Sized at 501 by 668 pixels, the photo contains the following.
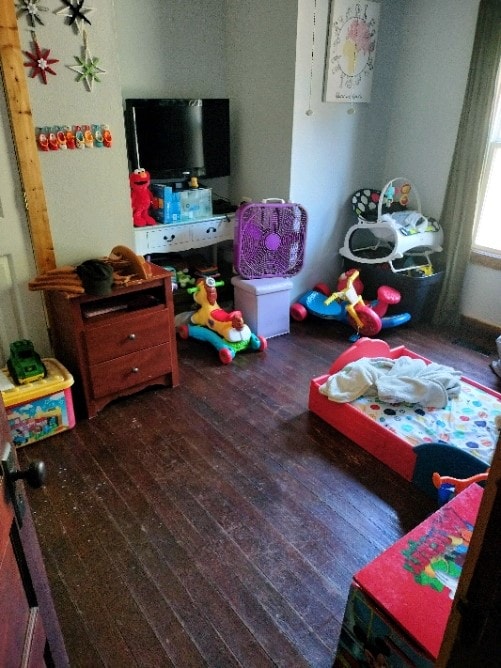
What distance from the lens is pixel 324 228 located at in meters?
3.67

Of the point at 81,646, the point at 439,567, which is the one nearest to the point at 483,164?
the point at 439,567

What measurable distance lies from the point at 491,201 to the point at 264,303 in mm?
1740

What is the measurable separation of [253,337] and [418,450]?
141cm

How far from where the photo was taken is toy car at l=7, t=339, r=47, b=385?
219cm

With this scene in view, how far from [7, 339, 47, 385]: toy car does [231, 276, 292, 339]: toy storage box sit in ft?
4.53

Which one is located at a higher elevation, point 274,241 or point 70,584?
point 274,241

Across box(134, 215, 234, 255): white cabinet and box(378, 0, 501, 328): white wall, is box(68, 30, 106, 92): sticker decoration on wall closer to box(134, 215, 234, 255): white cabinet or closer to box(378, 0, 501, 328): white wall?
box(134, 215, 234, 255): white cabinet

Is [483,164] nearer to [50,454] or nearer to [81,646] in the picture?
[50,454]

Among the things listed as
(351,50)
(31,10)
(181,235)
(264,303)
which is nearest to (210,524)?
(264,303)

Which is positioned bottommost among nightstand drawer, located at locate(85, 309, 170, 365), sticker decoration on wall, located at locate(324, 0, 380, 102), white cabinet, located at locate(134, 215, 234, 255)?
nightstand drawer, located at locate(85, 309, 170, 365)

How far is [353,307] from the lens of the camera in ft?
10.9

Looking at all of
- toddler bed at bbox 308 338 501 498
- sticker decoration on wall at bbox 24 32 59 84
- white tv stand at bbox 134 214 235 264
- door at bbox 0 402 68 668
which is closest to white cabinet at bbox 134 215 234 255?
white tv stand at bbox 134 214 235 264

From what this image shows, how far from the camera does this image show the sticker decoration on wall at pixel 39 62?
2.15 meters

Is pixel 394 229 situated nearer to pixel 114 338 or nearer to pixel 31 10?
pixel 114 338
